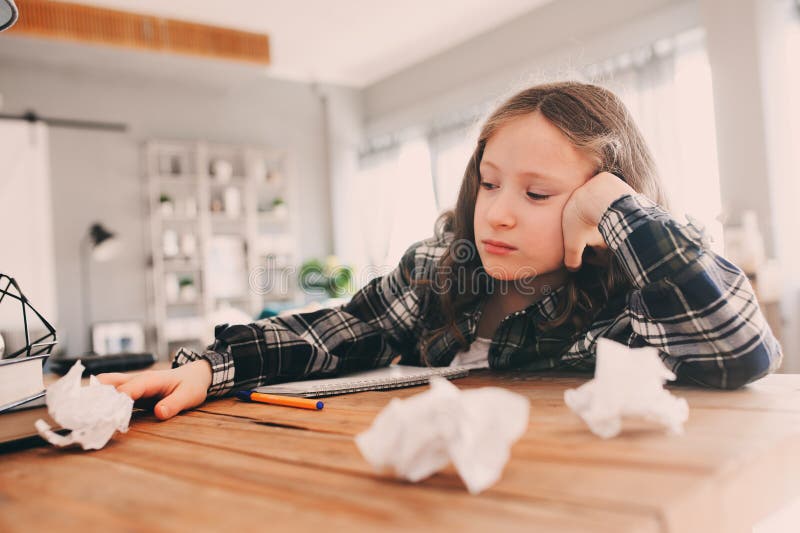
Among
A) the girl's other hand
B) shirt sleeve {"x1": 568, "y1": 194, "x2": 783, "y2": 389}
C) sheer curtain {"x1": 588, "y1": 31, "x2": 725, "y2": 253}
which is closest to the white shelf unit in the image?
sheer curtain {"x1": 588, "y1": 31, "x2": 725, "y2": 253}

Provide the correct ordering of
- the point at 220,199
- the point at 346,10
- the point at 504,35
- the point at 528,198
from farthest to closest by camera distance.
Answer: the point at 220,199, the point at 504,35, the point at 346,10, the point at 528,198

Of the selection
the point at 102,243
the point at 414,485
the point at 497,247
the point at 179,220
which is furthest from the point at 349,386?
the point at 179,220

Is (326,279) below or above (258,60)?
below

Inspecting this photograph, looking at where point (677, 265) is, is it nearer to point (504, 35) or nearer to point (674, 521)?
point (674, 521)

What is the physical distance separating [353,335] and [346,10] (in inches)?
148

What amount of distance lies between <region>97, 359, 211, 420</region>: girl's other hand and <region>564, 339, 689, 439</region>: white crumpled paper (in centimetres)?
45

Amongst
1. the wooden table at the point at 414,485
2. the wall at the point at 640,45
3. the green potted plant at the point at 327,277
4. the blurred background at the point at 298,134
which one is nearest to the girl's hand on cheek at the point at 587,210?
the wooden table at the point at 414,485

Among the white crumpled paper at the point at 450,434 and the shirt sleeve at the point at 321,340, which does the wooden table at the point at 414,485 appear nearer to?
the white crumpled paper at the point at 450,434

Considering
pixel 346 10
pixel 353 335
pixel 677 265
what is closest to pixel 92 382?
pixel 353 335

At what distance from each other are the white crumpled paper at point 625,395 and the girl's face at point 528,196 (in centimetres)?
41

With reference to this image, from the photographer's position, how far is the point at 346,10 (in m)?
4.29

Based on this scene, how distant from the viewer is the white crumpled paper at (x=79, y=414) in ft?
1.71

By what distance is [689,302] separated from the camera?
722mm

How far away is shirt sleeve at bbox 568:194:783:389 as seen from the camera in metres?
0.68
